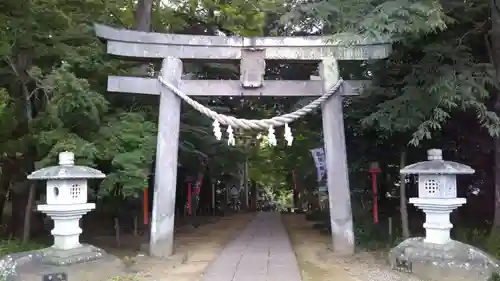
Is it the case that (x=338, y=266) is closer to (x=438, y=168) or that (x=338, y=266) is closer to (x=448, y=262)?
(x=448, y=262)

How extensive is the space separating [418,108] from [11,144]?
8.34 m

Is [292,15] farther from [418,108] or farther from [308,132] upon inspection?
[308,132]

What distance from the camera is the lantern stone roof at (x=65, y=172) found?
7.98 metres

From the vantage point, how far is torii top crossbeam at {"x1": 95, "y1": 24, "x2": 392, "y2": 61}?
35.1 ft

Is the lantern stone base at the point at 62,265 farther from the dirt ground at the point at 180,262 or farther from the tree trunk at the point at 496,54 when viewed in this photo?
the tree trunk at the point at 496,54

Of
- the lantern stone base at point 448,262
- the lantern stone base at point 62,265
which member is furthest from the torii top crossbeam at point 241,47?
the lantern stone base at point 62,265

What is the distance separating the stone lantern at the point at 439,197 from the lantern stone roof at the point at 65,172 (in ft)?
18.9

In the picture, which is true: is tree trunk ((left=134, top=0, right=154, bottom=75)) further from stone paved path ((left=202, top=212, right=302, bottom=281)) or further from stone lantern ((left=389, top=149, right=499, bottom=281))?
stone lantern ((left=389, top=149, right=499, bottom=281))

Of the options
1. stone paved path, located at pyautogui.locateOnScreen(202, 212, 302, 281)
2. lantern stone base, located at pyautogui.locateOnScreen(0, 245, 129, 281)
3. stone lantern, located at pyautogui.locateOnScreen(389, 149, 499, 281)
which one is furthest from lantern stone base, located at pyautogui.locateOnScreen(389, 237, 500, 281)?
lantern stone base, located at pyautogui.locateOnScreen(0, 245, 129, 281)

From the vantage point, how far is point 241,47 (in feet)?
35.5

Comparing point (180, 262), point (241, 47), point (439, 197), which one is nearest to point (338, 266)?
point (439, 197)

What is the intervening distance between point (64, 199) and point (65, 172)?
46cm

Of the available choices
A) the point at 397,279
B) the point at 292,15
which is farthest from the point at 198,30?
the point at 397,279

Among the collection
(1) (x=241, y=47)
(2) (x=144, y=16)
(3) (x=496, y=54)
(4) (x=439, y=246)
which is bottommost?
(4) (x=439, y=246)
